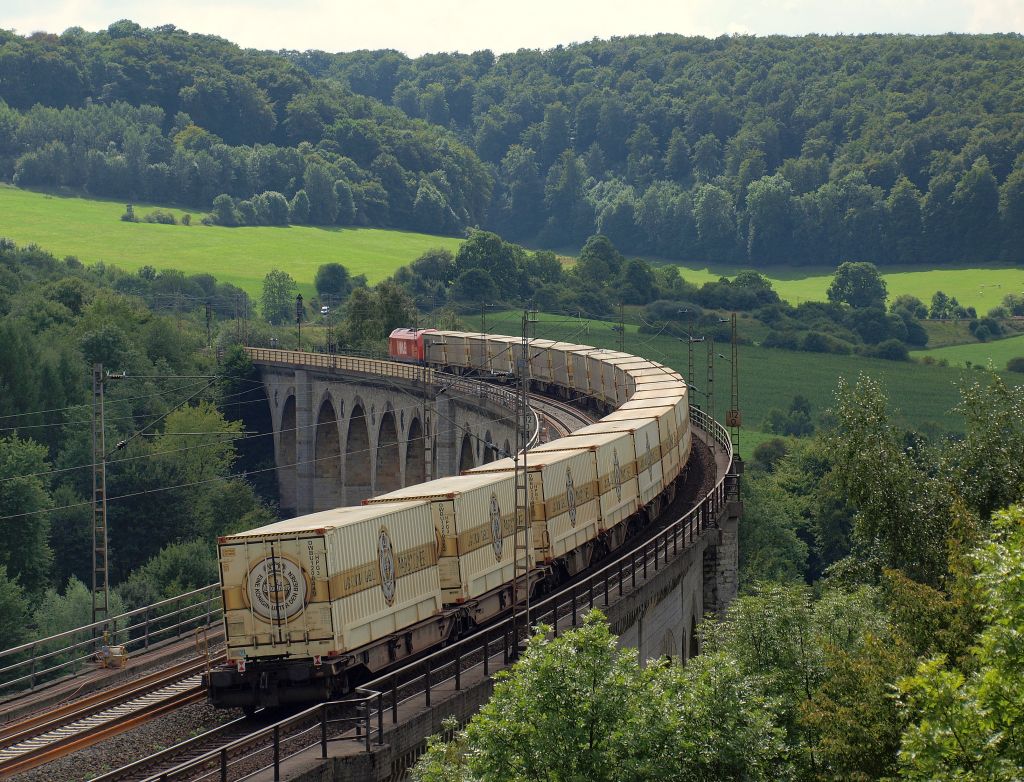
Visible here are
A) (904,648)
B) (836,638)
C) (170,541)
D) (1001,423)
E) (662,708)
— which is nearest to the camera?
(662,708)

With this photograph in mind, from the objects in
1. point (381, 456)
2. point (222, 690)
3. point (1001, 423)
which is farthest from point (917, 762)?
point (381, 456)

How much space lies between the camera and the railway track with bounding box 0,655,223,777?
2791 cm

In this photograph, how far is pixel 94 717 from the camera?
1217 inches

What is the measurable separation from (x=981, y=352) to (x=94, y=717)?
133 metres

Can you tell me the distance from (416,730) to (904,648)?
331 inches

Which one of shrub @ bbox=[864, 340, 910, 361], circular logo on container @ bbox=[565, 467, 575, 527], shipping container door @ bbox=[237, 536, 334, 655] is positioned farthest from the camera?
shrub @ bbox=[864, 340, 910, 361]

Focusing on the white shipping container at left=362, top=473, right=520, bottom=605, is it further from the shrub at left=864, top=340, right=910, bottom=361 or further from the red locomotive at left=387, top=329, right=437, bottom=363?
the shrub at left=864, top=340, right=910, bottom=361

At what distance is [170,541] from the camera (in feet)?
297

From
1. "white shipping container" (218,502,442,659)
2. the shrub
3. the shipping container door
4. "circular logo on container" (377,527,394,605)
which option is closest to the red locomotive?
the shrub

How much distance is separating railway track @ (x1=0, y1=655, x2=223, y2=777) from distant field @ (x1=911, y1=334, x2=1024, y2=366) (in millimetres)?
122292

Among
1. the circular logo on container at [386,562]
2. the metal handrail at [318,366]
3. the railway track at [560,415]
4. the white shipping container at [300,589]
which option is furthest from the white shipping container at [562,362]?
the white shipping container at [300,589]

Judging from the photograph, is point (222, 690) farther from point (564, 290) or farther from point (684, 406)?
point (564, 290)

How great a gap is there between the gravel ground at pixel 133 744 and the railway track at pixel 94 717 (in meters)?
0.39

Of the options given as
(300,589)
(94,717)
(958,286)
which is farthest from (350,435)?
(958,286)
